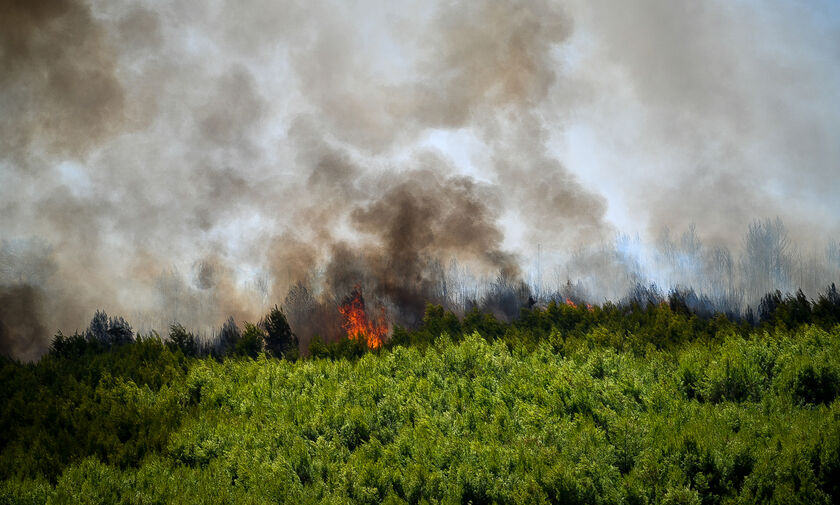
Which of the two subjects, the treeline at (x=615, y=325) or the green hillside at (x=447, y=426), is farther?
the treeline at (x=615, y=325)

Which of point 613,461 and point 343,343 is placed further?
point 343,343

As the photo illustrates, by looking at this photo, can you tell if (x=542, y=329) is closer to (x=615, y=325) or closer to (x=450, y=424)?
(x=615, y=325)

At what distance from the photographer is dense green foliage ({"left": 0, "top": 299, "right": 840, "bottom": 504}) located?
40.1ft

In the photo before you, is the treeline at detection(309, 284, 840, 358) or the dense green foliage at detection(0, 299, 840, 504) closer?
the dense green foliage at detection(0, 299, 840, 504)

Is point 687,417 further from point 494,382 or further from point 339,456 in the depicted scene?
point 339,456

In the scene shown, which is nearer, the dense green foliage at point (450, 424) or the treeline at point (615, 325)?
the dense green foliage at point (450, 424)

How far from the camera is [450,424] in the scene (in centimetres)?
1578

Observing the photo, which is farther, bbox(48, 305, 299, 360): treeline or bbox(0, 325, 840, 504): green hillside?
bbox(48, 305, 299, 360): treeline

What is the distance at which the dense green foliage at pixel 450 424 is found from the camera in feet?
40.1

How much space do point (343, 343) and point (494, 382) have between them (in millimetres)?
9871

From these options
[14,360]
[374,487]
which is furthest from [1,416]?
[374,487]

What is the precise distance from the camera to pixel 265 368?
23.0m

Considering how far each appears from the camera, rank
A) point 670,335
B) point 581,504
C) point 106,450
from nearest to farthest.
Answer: point 581,504, point 106,450, point 670,335

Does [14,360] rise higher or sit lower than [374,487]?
higher
